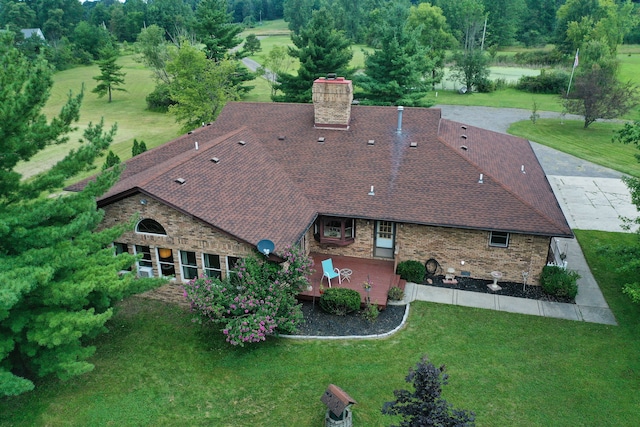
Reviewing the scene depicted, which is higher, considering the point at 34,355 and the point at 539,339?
the point at 34,355

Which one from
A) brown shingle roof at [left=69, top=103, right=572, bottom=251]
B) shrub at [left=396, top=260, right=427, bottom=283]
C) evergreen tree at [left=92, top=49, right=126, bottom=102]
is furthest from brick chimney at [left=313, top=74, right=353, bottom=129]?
evergreen tree at [left=92, top=49, right=126, bottom=102]

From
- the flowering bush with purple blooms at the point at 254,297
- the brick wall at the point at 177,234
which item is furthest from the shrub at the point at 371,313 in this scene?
the brick wall at the point at 177,234

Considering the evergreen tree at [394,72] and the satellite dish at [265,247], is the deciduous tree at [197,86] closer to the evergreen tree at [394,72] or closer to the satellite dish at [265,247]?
the evergreen tree at [394,72]

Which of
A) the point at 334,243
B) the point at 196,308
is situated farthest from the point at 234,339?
the point at 334,243

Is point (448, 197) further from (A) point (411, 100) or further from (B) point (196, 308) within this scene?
(A) point (411, 100)

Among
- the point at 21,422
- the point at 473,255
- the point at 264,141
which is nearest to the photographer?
the point at 21,422
